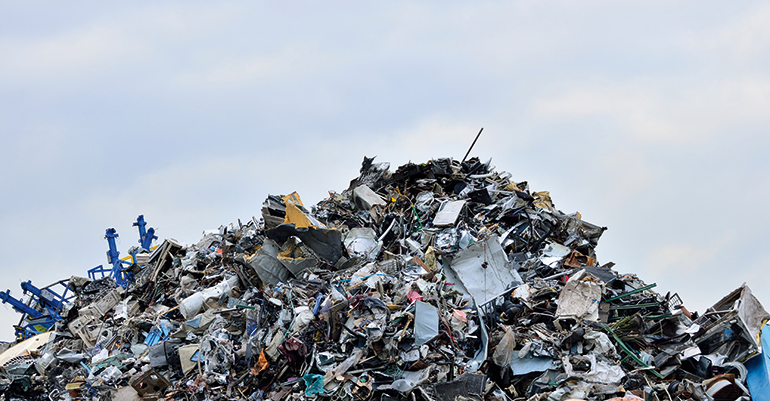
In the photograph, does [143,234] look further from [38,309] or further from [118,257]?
[38,309]

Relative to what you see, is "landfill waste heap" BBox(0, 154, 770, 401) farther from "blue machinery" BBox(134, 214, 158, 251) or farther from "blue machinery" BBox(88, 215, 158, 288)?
"blue machinery" BBox(134, 214, 158, 251)

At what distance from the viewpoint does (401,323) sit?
344 inches

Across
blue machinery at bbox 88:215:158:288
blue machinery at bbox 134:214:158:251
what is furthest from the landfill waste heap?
blue machinery at bbox 134:214:158:251

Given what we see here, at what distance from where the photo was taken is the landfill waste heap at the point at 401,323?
8.41 metres

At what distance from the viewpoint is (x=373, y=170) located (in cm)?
1675

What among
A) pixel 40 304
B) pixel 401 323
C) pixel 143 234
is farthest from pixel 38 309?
pixel 401 323

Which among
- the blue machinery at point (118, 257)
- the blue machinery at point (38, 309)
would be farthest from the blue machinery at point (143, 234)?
the blue machinery at point (38, 309)

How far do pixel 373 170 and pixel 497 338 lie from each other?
8.65 metres

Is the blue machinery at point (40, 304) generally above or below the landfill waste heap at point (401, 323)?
above

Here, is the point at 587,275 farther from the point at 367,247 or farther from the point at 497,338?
the point at 367,247

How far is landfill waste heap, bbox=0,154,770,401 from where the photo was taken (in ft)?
27.6

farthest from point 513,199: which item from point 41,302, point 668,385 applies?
point 41,302

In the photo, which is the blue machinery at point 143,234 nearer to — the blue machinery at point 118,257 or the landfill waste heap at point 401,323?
the blue machinery at point 118,257

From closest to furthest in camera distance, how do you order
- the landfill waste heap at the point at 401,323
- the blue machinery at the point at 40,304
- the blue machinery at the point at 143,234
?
the landfill waste heap at the point at 401,323 → the blue machinery at the point at 40,304 → the blue machinery at the point at 143,234
